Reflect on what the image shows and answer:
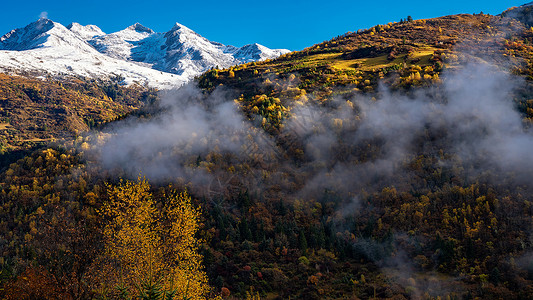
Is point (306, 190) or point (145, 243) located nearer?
point (145, 243)

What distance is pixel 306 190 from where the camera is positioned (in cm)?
7519

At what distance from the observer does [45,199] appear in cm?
8856

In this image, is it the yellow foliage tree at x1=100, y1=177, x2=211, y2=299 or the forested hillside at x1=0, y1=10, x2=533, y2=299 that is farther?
the forested hillside at x1=0, y1=10, x2=533, y2=299

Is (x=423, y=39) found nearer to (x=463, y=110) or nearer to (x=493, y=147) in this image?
(x=463, y=110)

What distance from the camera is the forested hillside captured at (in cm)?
2859

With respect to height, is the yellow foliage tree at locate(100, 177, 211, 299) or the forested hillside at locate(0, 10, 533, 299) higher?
the forested hillside at locate(0, 10, 533, 299)

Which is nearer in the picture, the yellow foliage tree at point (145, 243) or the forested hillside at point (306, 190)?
the yellow foliage tree at point (145, 243)

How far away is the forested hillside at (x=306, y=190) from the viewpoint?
28.6 meters

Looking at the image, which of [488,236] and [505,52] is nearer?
[488,236]

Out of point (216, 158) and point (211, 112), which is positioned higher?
point (211, 112)

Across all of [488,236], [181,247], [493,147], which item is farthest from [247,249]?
[493,147]

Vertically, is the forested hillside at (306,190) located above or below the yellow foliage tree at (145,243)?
above

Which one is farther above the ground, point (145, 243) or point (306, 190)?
point (306, 190)

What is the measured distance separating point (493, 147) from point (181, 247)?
63.5 meters
